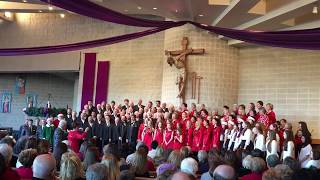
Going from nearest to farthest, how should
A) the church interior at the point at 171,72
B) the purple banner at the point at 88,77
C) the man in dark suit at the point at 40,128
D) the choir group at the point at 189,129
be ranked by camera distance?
the church interior at the point at 171,72
the choir group at the point at 189,129
the man in dark suit at the point at 40,128
the purple banner at the point at 88,77

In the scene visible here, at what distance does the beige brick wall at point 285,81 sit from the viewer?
12.2 m

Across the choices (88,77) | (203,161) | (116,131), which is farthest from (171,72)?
(203,161)

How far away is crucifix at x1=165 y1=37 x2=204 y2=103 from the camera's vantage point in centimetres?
1285

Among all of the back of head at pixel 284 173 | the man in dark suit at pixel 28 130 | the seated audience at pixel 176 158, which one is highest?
the back of head at pixel 284 173

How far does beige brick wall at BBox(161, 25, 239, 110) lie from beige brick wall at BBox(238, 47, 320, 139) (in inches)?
19.2

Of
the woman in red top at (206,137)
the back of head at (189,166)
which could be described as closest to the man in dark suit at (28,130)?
the woman in red top at (206,137)

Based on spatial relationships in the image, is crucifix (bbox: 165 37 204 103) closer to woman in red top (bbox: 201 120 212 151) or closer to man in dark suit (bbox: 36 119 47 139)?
woman in red top (bbox: 201 120 212 151)

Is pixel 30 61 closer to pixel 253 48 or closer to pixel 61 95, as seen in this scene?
pixel 61 95

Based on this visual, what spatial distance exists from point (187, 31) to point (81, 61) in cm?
535

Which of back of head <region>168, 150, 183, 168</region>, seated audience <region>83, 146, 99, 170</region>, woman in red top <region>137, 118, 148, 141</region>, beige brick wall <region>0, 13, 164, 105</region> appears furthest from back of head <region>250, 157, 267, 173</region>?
beige brick wall <region>0, 13, 164, 105</region>

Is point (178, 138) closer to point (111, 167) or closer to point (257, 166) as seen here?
point (257, 166)

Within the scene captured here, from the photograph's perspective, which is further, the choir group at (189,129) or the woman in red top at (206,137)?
the woman in red top at (206,137)

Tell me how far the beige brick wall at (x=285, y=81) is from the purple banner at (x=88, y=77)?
597 cm

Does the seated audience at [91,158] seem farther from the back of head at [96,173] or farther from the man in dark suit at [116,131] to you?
the man in dark suit at [116,131]
